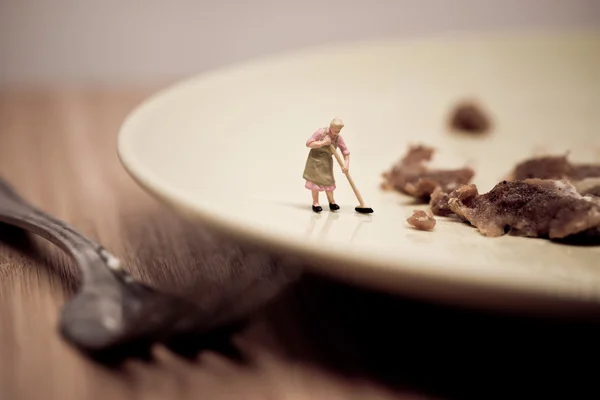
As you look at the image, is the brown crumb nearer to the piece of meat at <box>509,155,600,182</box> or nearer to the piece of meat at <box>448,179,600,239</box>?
the piece of meat at <box>509,155,600,182</box>

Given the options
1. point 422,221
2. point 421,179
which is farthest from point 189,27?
point 422,221

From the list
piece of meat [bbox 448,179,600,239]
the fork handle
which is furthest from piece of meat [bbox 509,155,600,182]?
the fork handle

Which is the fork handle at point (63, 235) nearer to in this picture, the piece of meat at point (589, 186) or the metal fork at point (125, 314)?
the metal fork at point (125, 314)

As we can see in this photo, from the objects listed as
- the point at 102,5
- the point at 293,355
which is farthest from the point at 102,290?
the point at 102,5

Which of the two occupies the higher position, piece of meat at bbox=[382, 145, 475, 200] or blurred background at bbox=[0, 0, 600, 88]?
piece of meat at bbox=[382, 145, 475, 200]

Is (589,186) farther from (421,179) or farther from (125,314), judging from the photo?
(125,314)

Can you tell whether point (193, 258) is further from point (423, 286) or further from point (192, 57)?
point (192, 57)

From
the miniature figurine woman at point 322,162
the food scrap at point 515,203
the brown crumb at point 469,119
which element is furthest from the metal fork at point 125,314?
the brown crumb at point 469,119
